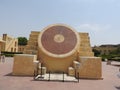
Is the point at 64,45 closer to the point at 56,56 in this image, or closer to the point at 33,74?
the point at 56,56

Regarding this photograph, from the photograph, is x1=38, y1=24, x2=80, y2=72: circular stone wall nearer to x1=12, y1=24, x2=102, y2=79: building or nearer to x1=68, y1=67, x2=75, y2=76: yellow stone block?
x1=12, y1=24, x2=102, y2=79: building

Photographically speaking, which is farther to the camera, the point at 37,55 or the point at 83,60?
the point at 37,55

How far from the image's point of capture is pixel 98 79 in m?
12.3

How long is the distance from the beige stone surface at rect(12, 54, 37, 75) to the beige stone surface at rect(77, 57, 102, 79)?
3226 millimetres

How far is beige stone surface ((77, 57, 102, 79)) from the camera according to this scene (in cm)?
1248

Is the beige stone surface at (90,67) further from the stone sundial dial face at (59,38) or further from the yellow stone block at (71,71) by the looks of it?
the stone sundial dial face at (59,38)

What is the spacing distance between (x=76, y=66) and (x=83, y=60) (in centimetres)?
81

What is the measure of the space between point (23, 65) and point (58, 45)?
10.3 ft

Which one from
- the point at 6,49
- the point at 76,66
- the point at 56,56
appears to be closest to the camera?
the point at 76,66

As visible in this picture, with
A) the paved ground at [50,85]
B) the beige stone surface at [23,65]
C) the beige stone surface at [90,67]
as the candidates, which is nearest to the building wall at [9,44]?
the beige stone surface at [23,65]

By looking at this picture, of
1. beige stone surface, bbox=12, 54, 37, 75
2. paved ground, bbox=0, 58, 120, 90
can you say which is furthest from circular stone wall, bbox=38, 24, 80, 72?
paved ground, bbox=0, 58, 120, 90

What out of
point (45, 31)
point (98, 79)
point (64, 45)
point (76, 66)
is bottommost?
point (98, 79)

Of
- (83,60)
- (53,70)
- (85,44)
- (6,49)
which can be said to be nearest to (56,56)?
(53,70)

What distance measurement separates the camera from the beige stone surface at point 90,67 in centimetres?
Answer: 1248
